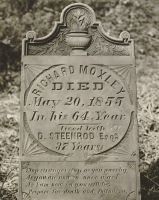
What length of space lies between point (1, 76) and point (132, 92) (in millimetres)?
3106

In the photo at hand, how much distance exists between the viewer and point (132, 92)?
4438 millimetres

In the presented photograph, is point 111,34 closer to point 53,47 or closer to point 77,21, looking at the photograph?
point 77,21

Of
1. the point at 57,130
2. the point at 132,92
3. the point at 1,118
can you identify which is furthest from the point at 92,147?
the point at 1,118

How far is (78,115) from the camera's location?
4352 mm

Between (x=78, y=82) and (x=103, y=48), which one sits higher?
(x=103, y=48)

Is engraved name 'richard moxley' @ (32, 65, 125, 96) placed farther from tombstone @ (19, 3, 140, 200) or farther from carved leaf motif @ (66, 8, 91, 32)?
carved leaf motif @ (66, 8, 91, 32)

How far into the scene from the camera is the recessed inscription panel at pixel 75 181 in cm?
421

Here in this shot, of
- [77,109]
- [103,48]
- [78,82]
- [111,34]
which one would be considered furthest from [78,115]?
[111,34]

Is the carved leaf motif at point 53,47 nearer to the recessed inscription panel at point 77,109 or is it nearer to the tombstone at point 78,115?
the tombstone at point 78,115

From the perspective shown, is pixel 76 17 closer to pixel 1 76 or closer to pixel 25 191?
pixel 25 191

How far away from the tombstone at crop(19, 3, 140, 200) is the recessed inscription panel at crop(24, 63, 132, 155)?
1cm

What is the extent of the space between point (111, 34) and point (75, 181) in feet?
12.5

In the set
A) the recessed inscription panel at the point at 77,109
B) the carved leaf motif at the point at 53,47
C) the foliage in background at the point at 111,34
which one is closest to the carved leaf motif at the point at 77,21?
the carved leaf motif at the point at 53,47

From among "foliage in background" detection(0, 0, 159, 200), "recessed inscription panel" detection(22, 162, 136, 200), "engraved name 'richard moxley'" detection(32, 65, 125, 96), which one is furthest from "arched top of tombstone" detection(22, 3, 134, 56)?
"foliage in background" detection(0, 0, 159, 200)
